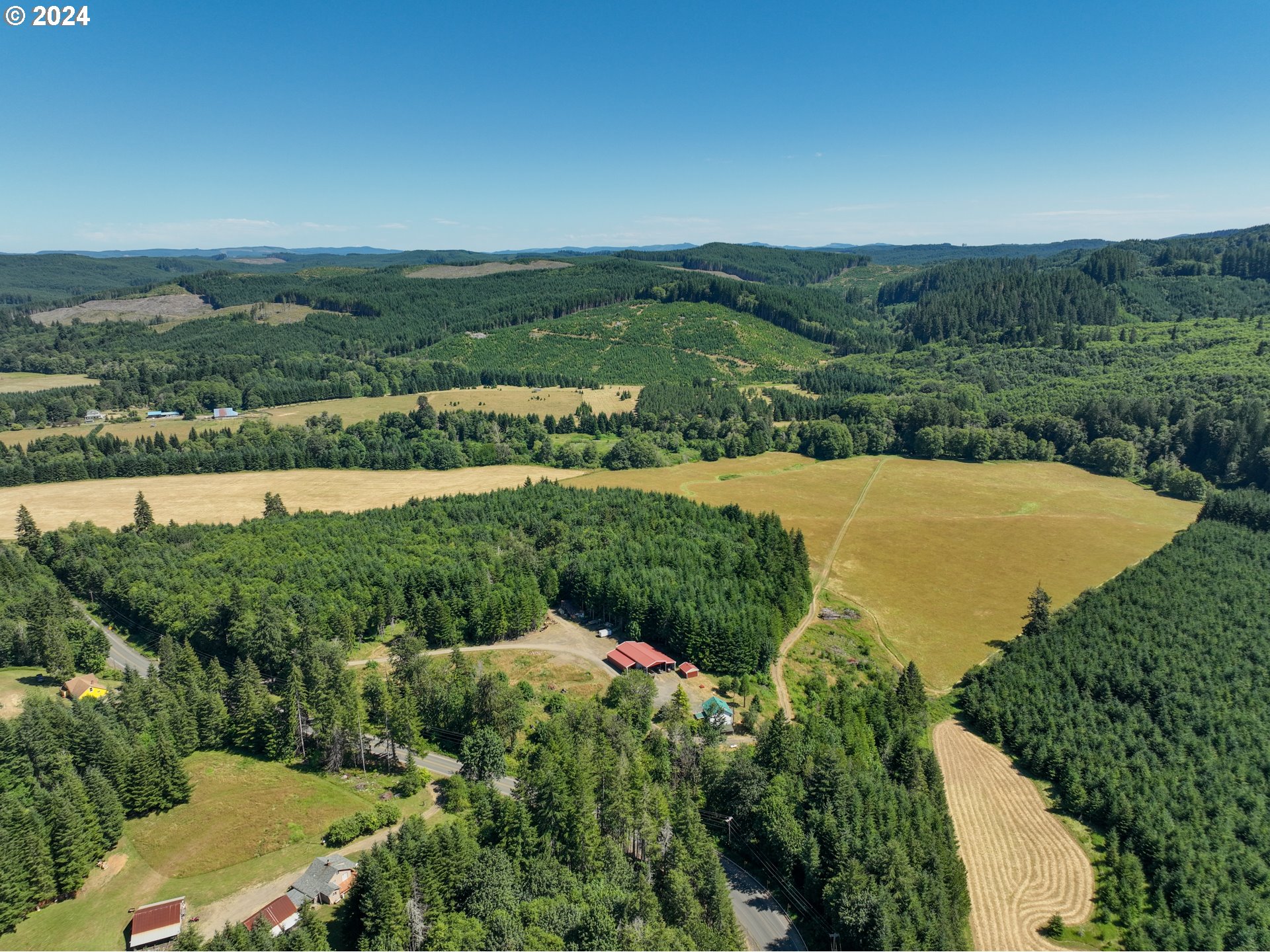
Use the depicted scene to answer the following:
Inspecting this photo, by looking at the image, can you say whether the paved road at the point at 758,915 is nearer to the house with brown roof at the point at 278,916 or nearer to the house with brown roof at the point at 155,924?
the house with brown roof at the point at 278,916

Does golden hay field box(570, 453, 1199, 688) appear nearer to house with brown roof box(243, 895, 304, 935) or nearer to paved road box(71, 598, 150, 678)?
house with brown roof box(243, 895, 304, 935)

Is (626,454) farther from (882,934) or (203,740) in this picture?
(882,934)

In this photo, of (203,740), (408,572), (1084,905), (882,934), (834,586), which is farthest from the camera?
(834,586)

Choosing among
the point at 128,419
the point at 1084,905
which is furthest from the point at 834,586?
the point at 128,419

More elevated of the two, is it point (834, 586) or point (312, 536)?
point (312, 536)

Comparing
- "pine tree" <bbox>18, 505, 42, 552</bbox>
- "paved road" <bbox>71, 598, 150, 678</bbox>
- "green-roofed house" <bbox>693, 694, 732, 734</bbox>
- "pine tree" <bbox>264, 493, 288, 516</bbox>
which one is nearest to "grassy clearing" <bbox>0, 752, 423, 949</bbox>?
"paved road" <bbox>71, 598, 150, 678</bbox>

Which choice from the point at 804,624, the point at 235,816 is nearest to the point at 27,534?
the point at 235,816

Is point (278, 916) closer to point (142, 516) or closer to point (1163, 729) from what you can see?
point (1163, 729)
